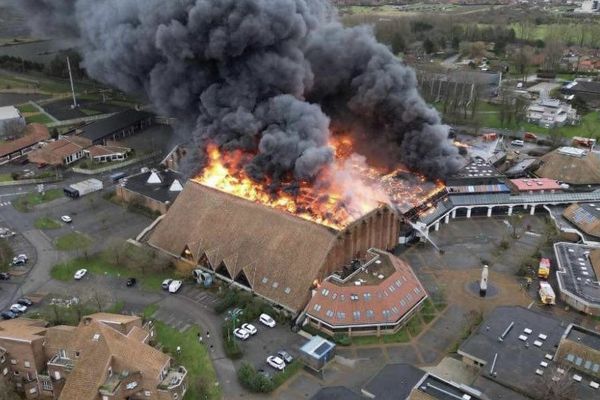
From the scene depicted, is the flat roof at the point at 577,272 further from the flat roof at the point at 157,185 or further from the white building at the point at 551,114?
the white building at the point at 551,114

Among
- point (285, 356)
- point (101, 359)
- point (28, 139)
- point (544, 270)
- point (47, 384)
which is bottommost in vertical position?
point (285, 356)

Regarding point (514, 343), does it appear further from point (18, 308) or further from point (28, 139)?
point (28, 139)

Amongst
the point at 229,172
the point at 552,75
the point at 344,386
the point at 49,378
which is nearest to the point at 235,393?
the point at 344,386

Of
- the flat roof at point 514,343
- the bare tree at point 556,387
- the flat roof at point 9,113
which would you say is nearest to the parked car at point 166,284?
the flat roof at point 514,343

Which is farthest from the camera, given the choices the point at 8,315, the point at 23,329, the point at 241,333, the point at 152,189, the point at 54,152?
the point at 54,152

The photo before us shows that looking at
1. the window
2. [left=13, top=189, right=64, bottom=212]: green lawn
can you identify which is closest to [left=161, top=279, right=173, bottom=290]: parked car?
the window

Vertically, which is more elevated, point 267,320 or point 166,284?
point 267,320

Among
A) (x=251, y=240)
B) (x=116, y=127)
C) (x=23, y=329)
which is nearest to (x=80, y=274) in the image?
(x=23, y=329)

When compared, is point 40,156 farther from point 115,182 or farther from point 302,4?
point 302,4
